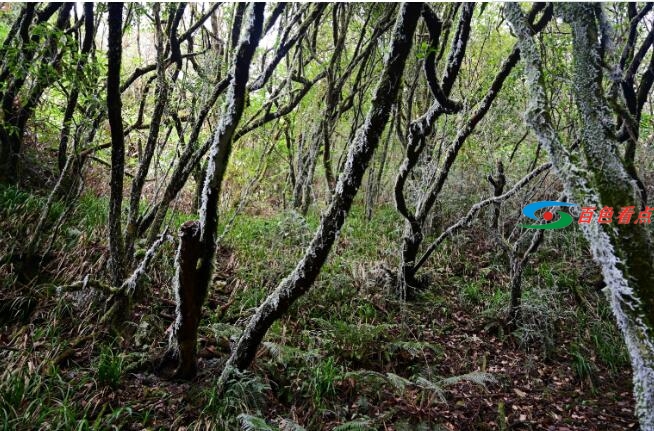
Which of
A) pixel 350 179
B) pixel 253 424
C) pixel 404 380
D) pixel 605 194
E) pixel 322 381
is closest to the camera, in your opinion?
pixel 605 194

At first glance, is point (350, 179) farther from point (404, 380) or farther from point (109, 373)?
point (109, 373)

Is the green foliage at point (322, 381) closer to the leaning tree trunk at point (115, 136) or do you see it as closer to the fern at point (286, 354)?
the fern at point (286, 354)

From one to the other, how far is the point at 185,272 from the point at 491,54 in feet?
21.8

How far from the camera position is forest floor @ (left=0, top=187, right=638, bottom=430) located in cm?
284

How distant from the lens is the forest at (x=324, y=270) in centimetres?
208

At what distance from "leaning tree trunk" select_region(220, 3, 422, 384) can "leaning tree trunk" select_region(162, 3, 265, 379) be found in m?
0.46

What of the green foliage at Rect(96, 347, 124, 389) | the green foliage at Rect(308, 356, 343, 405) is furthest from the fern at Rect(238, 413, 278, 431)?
the green foliage at Rect(96, 347, 124, 389)

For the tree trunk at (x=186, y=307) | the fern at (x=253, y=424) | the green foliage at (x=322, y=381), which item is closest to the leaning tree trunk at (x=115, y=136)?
the tree trunk at (x=186, y=307)

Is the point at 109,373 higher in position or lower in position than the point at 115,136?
lower

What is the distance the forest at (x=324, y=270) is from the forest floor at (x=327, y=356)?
23 mm

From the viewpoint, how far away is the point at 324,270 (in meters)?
5.34

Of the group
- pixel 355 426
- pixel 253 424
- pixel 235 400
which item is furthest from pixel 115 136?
pixel 355 426

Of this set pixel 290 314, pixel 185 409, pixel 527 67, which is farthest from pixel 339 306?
pixel 527 67

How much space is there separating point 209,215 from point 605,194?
7.49 feet
